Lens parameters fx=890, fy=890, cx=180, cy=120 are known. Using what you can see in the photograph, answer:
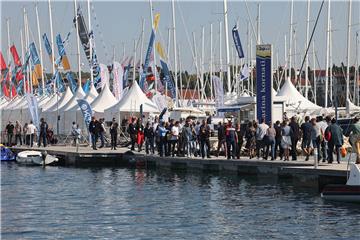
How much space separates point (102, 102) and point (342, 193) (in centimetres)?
3424

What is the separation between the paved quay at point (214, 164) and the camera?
28828mm

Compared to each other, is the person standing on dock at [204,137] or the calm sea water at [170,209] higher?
the person standing on dock at [204,137]

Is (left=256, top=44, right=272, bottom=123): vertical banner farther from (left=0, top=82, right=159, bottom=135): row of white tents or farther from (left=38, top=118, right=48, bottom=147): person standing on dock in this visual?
(left=0, top=82, right=159, bottom=135): row of white tents

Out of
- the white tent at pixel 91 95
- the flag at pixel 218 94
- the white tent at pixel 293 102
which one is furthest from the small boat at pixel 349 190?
the white tent at pixel 91 95

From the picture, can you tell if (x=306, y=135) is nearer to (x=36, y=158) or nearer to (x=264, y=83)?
(x=264, y=83)

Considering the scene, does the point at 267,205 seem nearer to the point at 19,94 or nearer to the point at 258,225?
the point at 258,225

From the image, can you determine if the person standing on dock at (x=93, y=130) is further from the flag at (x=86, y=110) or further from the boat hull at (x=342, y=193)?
the boat hull at (x=342, y=193)

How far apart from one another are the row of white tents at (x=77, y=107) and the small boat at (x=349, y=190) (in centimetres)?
2939

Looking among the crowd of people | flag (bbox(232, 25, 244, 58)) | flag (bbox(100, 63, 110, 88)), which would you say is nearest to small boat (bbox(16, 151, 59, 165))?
the crowd of people

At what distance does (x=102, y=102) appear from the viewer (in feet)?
191

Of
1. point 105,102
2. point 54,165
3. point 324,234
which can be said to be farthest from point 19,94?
point 324,234

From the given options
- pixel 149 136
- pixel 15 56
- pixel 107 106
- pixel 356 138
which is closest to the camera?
pixel 356 138

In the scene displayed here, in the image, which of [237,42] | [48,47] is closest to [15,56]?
[48,47]

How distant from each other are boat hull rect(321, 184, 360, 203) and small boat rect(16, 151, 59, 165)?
2071 centimetres
